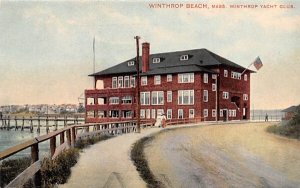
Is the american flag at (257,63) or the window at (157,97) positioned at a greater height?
the american flag at (257,63)

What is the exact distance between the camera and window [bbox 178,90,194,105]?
21.0 meters

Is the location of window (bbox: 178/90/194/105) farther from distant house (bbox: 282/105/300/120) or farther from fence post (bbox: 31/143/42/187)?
fence post (bbox: 31/143/42/187)

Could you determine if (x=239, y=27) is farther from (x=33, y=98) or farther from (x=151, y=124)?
(x=151, y=124)

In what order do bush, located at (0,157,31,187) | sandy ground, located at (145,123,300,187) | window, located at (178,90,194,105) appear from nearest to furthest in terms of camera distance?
sandy ground, located at (145,123,300,187)
bush, located at (0,157,31,187)
window, located at (178,90,194,105)

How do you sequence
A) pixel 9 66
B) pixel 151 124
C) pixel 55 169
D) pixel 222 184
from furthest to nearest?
pixel 151 124 < pixel 9 66 < pixel 222 184 < pixel 55 169

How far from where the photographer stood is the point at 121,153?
8836mm

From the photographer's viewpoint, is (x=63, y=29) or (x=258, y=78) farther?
(x=258, y=78)

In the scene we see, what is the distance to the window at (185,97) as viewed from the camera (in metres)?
21.0

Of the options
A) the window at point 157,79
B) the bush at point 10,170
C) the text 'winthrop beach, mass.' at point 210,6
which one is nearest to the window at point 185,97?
the window at point 157,79

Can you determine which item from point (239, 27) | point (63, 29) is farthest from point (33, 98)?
point (239, 27)

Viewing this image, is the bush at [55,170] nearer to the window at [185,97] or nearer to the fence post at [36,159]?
the fence post at [36,159]

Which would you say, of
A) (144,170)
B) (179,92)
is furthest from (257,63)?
(179,92)

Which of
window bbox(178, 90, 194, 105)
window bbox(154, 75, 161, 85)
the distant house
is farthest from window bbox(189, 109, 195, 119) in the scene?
the distant house

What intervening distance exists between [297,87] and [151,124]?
13035mm
